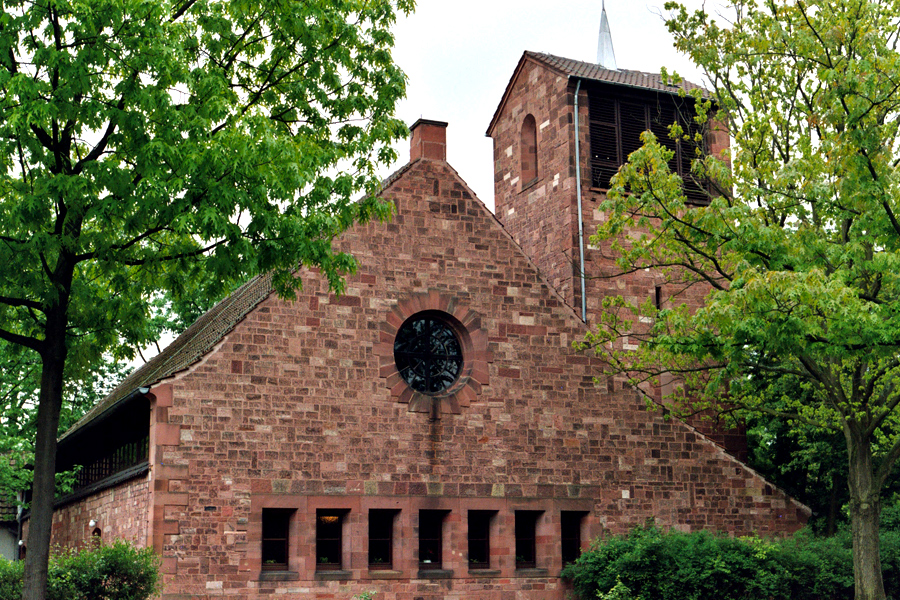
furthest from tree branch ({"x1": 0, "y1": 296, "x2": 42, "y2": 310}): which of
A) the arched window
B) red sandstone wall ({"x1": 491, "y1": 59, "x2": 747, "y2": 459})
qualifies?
the arched window

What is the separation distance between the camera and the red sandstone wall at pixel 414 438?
19.1m

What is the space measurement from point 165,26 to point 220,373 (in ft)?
26.3

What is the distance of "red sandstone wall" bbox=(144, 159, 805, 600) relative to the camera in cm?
1914

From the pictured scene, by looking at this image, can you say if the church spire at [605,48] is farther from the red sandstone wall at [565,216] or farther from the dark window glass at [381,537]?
the dark window glass at [381,537]

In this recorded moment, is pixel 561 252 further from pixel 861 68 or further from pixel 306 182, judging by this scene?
pixel 306 182

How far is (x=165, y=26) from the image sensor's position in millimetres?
13094

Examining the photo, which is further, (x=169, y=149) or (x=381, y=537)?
(x=381, y=537)

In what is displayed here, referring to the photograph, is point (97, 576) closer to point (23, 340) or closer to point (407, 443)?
point (23, 340)

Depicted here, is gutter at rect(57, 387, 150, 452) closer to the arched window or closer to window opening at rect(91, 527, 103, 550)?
window opening at rect(91, 527, 103, 550)

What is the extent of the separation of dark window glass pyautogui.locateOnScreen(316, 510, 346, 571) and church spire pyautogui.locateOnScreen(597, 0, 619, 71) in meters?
18.5

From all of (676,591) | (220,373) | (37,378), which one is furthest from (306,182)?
(37,378)

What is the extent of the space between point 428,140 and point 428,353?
4393mm

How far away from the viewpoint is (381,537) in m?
20.9

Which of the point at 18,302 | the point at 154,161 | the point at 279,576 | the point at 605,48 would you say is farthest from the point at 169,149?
the point at 605,48
